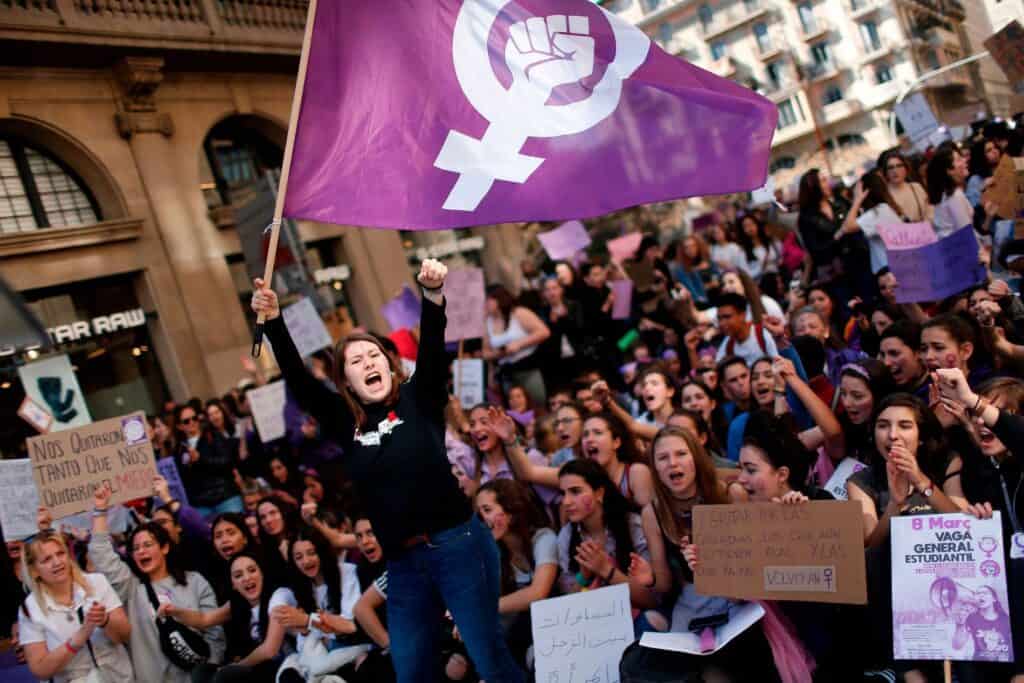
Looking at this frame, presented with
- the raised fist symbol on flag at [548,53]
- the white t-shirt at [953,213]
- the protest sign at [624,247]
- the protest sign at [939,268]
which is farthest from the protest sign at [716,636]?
the protest sign at [624,247]

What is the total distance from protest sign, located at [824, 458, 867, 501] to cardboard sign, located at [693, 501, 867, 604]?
2.48 ft

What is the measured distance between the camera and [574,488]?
179 inches

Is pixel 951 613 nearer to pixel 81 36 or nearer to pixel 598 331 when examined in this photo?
pixel 598 331

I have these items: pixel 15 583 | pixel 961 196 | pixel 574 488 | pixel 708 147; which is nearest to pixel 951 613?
pixel 574 488

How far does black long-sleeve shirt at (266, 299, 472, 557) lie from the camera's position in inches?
131

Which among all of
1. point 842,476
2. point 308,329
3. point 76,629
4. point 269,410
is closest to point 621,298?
point 308,329

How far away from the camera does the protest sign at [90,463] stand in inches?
223

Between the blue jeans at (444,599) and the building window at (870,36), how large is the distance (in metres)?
7.98

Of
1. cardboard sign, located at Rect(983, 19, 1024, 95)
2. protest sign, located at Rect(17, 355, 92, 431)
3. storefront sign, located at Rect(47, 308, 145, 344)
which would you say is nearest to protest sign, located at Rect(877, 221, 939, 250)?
cardboard sign, located at Rect(983, 19, 1024, 95)

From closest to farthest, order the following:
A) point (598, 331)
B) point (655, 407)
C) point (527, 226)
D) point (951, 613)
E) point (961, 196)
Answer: point (951, 613) → point (655, 407) → point (961, 196) → point (598, 331) → point (527, 226)

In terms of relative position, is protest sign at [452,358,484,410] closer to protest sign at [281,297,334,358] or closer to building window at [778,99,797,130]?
protest sign at [281,297,334,358]

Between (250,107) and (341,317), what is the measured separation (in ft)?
11.1

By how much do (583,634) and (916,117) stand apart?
27.4 ft

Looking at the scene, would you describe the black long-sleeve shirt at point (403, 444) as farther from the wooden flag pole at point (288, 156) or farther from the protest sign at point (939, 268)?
the protest sign at point (939, 268)
